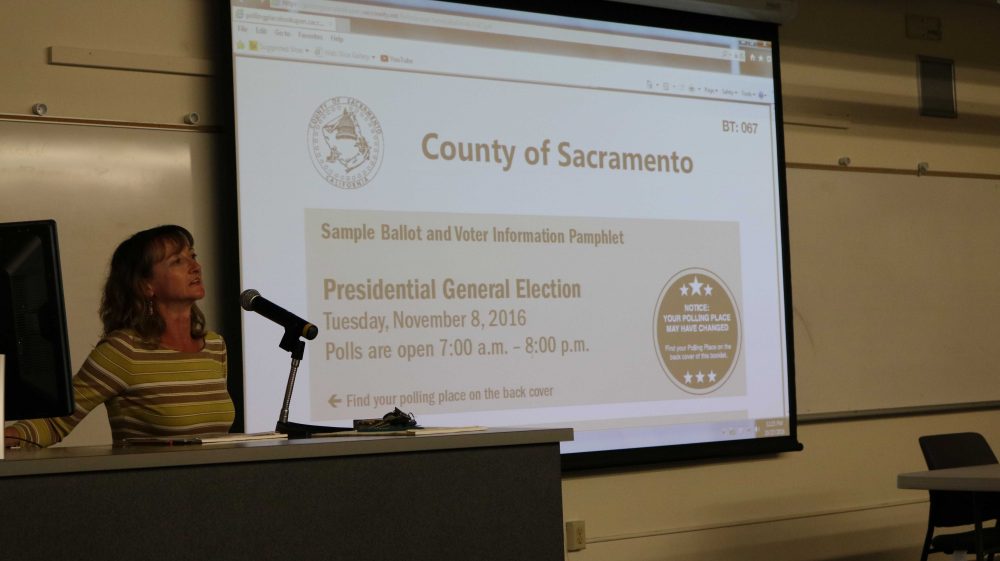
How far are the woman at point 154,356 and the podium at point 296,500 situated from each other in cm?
53

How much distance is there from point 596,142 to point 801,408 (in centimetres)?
161

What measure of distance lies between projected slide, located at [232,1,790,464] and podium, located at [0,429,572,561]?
5.81ft

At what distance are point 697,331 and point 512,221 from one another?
3.20ft

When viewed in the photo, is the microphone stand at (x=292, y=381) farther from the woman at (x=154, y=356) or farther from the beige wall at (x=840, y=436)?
the beige wall at (x=840, y=436)

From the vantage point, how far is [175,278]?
2680mm

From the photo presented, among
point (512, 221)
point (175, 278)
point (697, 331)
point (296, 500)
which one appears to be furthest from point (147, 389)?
point (697, 331)

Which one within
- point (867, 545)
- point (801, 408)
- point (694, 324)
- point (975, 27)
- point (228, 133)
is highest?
point (975, 27)

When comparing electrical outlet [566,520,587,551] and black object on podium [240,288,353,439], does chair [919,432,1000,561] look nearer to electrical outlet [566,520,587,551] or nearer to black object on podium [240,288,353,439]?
electrical outlet [566,520,587,551]

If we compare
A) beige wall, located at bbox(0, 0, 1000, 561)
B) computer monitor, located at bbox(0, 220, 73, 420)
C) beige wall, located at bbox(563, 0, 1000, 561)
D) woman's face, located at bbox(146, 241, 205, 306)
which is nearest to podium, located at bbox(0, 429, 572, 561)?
computer monitor, located at bbox(0, 220, 73, 420)

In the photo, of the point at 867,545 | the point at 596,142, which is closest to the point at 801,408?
the point at 867,545

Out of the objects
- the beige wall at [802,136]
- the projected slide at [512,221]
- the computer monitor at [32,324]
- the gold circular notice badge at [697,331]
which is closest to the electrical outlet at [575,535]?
the beige wall at [802,136]

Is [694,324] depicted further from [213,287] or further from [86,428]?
[86,428]

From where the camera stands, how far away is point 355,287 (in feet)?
12.7

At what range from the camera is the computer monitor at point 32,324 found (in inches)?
76.7
